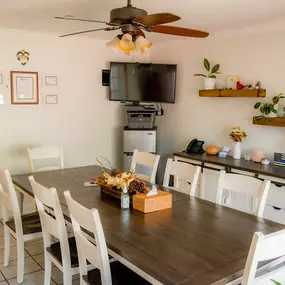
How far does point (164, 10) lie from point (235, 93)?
1389 mm

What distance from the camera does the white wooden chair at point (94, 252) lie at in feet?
5.78

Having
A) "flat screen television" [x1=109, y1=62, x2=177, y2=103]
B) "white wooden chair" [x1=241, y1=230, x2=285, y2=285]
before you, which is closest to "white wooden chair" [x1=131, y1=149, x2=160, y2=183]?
"flat screen television" [x1=109, y1=62, x2=177, y2=103]

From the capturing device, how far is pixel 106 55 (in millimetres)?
4938

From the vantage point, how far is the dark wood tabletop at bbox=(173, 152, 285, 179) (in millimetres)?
3462

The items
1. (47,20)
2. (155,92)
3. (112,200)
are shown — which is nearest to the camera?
(112,200)

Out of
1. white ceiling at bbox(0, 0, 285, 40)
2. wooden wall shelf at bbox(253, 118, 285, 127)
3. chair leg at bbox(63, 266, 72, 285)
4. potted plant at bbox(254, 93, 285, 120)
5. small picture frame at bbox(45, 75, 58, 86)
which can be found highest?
white ceiling at bbox(0, 0, 285, 40)

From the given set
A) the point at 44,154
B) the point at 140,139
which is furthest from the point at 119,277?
the point at 140,139

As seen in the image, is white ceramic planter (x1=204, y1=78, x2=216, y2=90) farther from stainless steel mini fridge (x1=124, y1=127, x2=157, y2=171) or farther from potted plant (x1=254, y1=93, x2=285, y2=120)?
A: stainless steel mini fridge (x1=124, y1=127, x2=157, y2=171)

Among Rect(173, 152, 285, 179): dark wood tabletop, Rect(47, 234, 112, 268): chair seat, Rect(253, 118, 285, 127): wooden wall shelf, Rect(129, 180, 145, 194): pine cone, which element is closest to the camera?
Rect(47, 234, 112, 268): chair seat

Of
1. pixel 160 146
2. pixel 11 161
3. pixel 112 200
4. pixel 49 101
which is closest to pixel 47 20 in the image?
pixel 49 101

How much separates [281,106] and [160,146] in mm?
2050

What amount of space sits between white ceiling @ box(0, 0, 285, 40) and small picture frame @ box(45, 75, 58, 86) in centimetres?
67

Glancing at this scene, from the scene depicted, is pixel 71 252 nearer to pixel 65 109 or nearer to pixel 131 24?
pixel 131 24

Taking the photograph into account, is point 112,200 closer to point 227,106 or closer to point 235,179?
point 235,179
